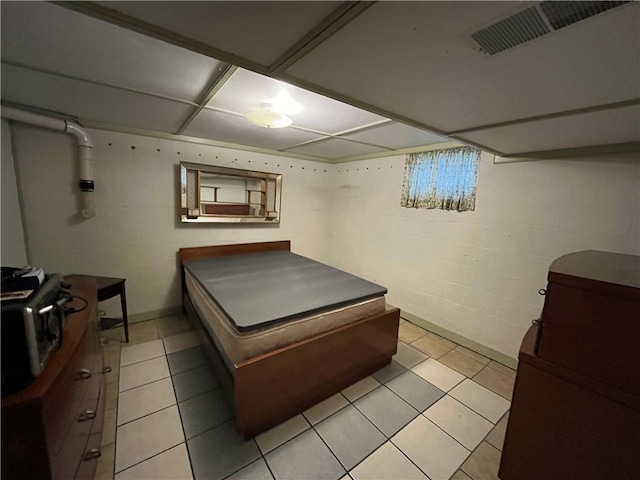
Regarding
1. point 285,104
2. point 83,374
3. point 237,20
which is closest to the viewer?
point 237,20

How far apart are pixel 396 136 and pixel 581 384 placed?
2.29 m

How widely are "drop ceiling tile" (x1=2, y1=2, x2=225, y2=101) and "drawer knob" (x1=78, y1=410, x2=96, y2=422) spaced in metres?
1.65

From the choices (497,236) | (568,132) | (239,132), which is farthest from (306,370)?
(239,132)

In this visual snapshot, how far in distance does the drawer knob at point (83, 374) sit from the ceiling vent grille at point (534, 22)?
6.62ft

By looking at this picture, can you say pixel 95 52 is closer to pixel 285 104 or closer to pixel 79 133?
pixel 285 104

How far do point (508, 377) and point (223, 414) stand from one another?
241 centimetres

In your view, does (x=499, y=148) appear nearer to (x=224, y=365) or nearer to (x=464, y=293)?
(x=464, y=293)

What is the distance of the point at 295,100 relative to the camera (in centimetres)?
176

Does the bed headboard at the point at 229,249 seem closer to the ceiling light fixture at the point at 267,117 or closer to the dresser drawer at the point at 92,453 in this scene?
the dresser drawer at the point at 92,453

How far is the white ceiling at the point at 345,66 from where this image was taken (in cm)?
74

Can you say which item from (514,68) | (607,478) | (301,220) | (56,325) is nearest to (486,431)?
(607,478)

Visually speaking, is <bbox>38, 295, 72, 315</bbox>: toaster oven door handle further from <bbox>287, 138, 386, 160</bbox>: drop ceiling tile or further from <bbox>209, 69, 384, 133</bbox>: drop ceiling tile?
<bbox>287, 138, 386, 160</bbox>: drop ceiling tile

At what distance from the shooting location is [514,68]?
938mm

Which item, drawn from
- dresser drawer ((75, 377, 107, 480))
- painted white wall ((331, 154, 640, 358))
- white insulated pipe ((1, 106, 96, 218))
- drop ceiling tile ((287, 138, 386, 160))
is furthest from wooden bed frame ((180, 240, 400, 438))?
drop ceiling tile ((287, 138, 386, 160))
